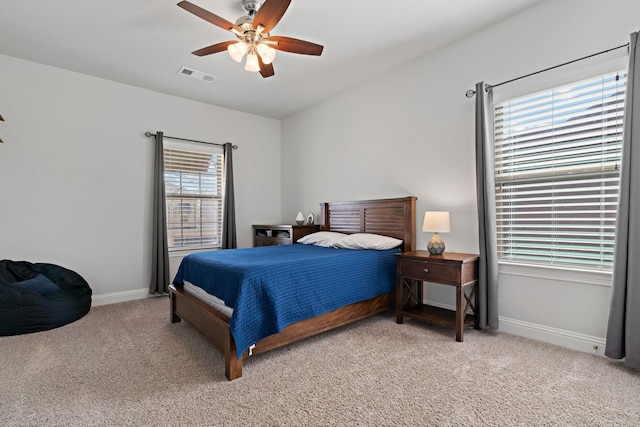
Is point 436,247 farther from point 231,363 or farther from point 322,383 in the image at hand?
point 231,363

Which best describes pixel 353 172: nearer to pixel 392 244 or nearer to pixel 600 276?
pixel 392 244

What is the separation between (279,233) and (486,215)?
290cm

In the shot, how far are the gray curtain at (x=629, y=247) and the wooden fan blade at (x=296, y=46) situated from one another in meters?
2.12

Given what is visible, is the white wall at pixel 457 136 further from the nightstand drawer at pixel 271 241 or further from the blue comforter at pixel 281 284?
the blue comforter at pixel 281 284

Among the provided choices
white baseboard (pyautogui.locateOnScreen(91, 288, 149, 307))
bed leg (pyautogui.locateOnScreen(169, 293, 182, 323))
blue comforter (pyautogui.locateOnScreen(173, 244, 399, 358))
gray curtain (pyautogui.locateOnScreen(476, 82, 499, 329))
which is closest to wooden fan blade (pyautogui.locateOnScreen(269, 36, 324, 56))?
gray curtain (pyautogui.locateOnScreen(476, 82, 499, 329))

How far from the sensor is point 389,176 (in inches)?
150

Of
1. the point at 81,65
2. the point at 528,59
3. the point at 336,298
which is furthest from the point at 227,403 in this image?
the point at 81,65

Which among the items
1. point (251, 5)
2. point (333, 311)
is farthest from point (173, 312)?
point (251, 5)

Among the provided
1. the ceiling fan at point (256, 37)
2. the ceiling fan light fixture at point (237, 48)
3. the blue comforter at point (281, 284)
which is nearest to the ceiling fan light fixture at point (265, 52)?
the ceiling fan at point (256, 37)

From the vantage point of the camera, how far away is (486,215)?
8.95 ft

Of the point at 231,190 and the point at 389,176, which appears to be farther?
the point at 231,190

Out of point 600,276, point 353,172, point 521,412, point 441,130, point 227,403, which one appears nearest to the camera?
point 521,412

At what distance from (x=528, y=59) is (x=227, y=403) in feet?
11.2

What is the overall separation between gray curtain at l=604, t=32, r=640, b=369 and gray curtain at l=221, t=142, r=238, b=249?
13.9 feet
